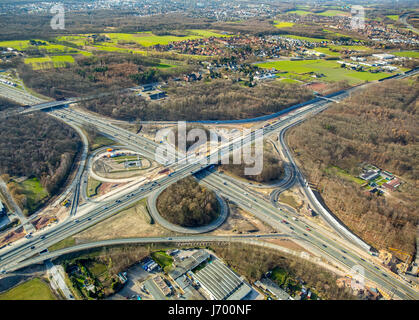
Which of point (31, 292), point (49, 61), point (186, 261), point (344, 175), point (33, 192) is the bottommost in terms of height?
point (31, 292)

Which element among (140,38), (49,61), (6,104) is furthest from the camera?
(140,38)

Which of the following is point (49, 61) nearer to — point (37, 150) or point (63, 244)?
point (37, 150)

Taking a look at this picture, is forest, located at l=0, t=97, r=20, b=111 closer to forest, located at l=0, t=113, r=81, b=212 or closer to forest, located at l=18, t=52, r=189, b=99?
forest, located at l=18, t=52, r=189, b=99

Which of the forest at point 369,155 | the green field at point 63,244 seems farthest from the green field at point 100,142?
the forest at point 369,155

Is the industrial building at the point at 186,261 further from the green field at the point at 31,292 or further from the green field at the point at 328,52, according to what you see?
the green field at the point at 328,52

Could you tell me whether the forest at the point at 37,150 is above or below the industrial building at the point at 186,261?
above

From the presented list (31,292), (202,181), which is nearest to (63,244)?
(31,292)
